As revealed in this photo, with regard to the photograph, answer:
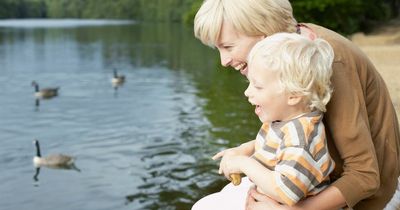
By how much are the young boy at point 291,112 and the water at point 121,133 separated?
7.47 m

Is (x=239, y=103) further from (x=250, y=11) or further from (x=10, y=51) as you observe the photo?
(x=10, y=51)

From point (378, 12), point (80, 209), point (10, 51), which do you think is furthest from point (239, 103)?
point (378, 12)

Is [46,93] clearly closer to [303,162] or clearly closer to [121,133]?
[121,133]

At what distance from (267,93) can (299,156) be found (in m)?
0.32

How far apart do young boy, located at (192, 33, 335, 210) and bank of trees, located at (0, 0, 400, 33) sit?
A: 116 ft

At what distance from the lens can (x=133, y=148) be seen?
1396 cm

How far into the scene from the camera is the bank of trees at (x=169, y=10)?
38906 mm

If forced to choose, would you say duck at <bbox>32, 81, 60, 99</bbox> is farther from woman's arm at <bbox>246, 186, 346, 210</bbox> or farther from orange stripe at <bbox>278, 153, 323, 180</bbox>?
orange stripe at <bbox>278, 153, 323, 180</bbox>

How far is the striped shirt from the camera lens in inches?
100

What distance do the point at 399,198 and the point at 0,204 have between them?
860 centimetres

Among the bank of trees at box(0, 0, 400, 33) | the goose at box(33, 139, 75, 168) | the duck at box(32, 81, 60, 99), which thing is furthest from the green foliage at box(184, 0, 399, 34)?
the goose at box(33, 139, 75, 168)

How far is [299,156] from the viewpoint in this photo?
2.54 meters

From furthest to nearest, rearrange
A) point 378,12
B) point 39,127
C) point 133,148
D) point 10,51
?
point 378,12
point 10,51
point 39,127
point 133,148

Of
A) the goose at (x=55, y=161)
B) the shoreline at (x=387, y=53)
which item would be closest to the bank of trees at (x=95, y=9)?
the shoreline at (x=387, y=53)
